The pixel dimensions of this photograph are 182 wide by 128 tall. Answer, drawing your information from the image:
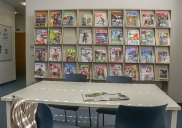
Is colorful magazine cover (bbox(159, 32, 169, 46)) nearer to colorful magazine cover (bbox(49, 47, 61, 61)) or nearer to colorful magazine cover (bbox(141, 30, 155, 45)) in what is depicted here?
colorful magazine cover (bbox(141, 30, 155, 45))

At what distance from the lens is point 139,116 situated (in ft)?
4.02

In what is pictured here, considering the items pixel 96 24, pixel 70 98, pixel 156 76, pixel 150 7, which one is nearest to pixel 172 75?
pixel 156 76

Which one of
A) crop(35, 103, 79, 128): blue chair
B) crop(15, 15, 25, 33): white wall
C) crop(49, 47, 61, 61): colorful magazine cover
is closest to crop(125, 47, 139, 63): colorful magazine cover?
crop(49, 47, 61, 61): colorful magazine cover

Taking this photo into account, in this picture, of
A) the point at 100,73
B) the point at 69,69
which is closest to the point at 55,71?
the point at 69,69

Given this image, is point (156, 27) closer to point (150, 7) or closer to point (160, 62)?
point (150, 7)

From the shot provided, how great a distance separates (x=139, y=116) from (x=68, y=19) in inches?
121

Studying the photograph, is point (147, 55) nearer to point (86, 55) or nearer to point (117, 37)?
point (117, 37)

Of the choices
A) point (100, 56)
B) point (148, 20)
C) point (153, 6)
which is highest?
point (153, 6)

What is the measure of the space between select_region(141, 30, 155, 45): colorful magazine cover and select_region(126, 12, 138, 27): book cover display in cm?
27

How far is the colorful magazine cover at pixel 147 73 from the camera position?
3.71 metres

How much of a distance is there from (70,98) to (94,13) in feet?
8.68

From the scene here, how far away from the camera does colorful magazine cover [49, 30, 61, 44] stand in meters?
3.88

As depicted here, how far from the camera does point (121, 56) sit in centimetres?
378

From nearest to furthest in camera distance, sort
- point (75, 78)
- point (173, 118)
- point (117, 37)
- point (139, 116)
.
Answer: point (139, 116) → point (173, 118) → point (75, 78) → point (117, 37)
